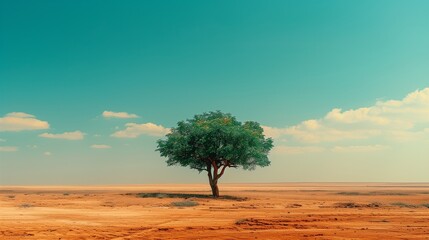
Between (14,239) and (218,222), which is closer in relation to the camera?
(14,239)

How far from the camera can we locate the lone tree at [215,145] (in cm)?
4647

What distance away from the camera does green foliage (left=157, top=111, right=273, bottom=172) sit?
152 ft

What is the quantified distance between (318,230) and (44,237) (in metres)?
11.6

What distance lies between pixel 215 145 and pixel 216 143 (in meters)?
0.25

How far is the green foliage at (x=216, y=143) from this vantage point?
46.4 m

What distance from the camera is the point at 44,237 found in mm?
17203

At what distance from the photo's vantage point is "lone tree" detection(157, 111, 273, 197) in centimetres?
4647

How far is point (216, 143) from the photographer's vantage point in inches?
1848

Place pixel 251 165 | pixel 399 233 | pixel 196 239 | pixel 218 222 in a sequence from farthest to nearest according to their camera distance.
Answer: pixel 251 165 < pixel 218 222 < pixel 399 233 < pixel 196 239

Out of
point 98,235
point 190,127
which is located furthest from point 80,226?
point 190,127

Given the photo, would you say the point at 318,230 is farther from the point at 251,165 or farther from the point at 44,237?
the point at 251,165

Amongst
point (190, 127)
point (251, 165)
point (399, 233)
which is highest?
point (190, 127)

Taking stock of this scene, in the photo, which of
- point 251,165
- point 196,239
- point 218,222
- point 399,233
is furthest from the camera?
point 251,165

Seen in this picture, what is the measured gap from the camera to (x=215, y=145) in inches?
1849
